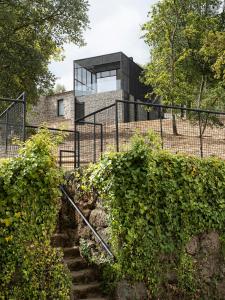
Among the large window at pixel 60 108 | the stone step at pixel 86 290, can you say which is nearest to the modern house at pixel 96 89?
the large window at pixel 60 108

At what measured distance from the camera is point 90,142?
10.9 meters

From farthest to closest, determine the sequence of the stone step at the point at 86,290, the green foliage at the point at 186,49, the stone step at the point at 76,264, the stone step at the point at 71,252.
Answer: the green foliage at the point at 186,49 → the stone step at the point at 71,252 → the stone step at the point at 76,264 → the stone step at the point at 86,290

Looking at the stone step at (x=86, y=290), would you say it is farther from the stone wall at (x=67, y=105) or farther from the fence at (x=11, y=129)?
the stone wall at (x=67, y=105)

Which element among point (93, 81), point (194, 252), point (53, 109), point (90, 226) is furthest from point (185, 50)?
point (90, 226)

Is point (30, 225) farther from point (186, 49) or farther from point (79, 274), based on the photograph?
point (186, 49)

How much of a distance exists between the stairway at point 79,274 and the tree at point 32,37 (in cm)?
1149

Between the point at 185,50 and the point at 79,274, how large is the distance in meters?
19.1

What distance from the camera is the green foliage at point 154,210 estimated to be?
25.0 feet

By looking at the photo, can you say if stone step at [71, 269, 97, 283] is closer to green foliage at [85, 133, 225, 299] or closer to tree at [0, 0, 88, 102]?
green foliage at [85, 133, 225, 299]

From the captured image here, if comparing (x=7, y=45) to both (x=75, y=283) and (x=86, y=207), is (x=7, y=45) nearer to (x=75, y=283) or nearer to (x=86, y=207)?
(x=86, y=207)

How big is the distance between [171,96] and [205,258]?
14242 mm

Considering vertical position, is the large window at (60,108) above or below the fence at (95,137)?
above

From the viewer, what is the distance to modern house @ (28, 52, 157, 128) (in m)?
33.5

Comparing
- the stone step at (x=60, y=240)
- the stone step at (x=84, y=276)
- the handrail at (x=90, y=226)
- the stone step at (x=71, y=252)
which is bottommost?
the stone step at (x=84, y=276)
